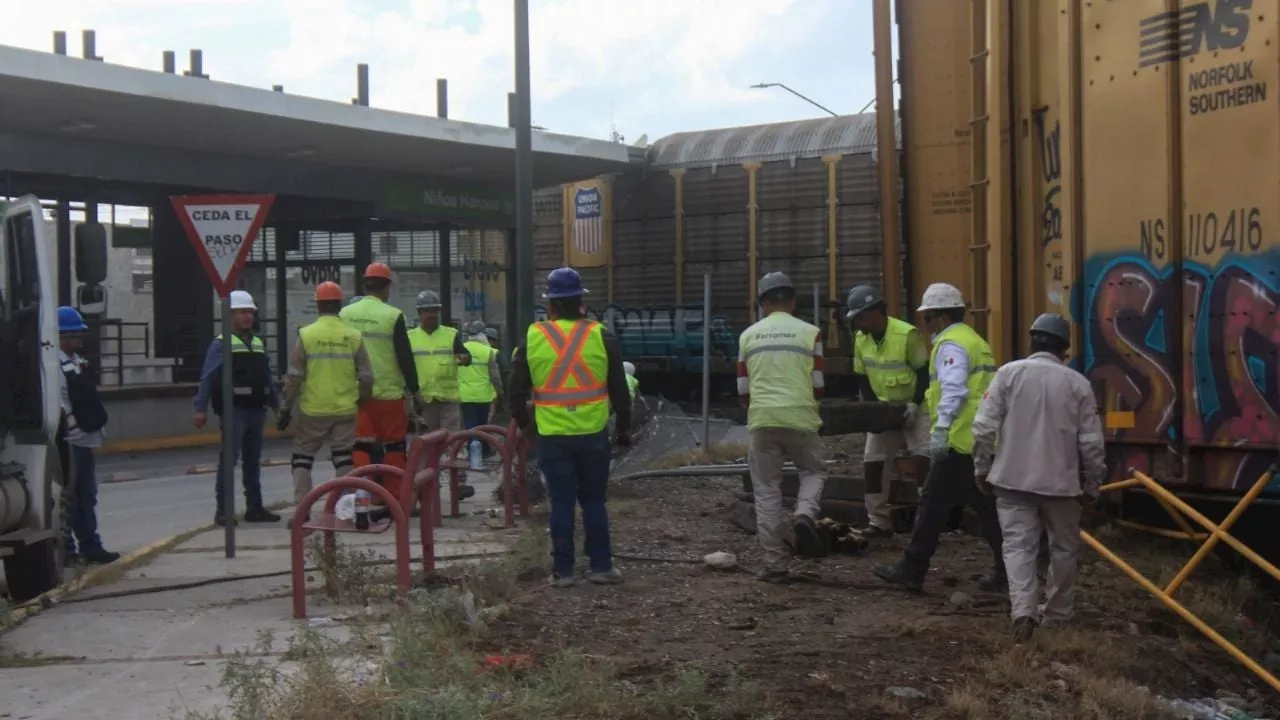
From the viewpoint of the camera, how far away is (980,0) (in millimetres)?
9422

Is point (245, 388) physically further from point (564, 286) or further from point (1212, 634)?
point (1212, 634)

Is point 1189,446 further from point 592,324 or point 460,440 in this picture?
point 460,440

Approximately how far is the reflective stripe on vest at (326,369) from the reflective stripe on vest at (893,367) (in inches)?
147

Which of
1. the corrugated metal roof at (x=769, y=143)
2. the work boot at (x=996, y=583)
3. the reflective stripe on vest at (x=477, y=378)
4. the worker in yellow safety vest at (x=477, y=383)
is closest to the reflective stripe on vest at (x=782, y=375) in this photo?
the work boot at (x=996, y=583)

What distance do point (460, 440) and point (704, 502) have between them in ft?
7.56

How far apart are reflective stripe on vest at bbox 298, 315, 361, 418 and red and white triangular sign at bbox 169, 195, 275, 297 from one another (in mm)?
1141

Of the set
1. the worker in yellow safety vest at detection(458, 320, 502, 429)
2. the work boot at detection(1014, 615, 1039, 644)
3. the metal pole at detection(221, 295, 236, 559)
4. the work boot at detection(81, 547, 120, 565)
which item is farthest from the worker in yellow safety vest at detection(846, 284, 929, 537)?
the worker in yellow safety vest at detection(458, 320, 502, 429)

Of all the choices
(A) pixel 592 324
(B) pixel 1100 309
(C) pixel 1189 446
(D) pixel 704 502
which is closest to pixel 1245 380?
(C) pixel 1189 446

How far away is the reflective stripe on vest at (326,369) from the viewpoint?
10.5 m

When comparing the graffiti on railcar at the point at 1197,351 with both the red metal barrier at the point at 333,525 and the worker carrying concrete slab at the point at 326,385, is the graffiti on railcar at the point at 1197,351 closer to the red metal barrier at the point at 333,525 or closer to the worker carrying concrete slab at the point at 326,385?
the red metal barrier at the point at 333,525

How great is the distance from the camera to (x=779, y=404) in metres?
8.64

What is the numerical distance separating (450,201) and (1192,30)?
21.2 metres

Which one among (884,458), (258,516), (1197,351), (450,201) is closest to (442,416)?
(258,516)

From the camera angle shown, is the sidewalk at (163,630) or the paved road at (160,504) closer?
the sidewalk at (163,630)
